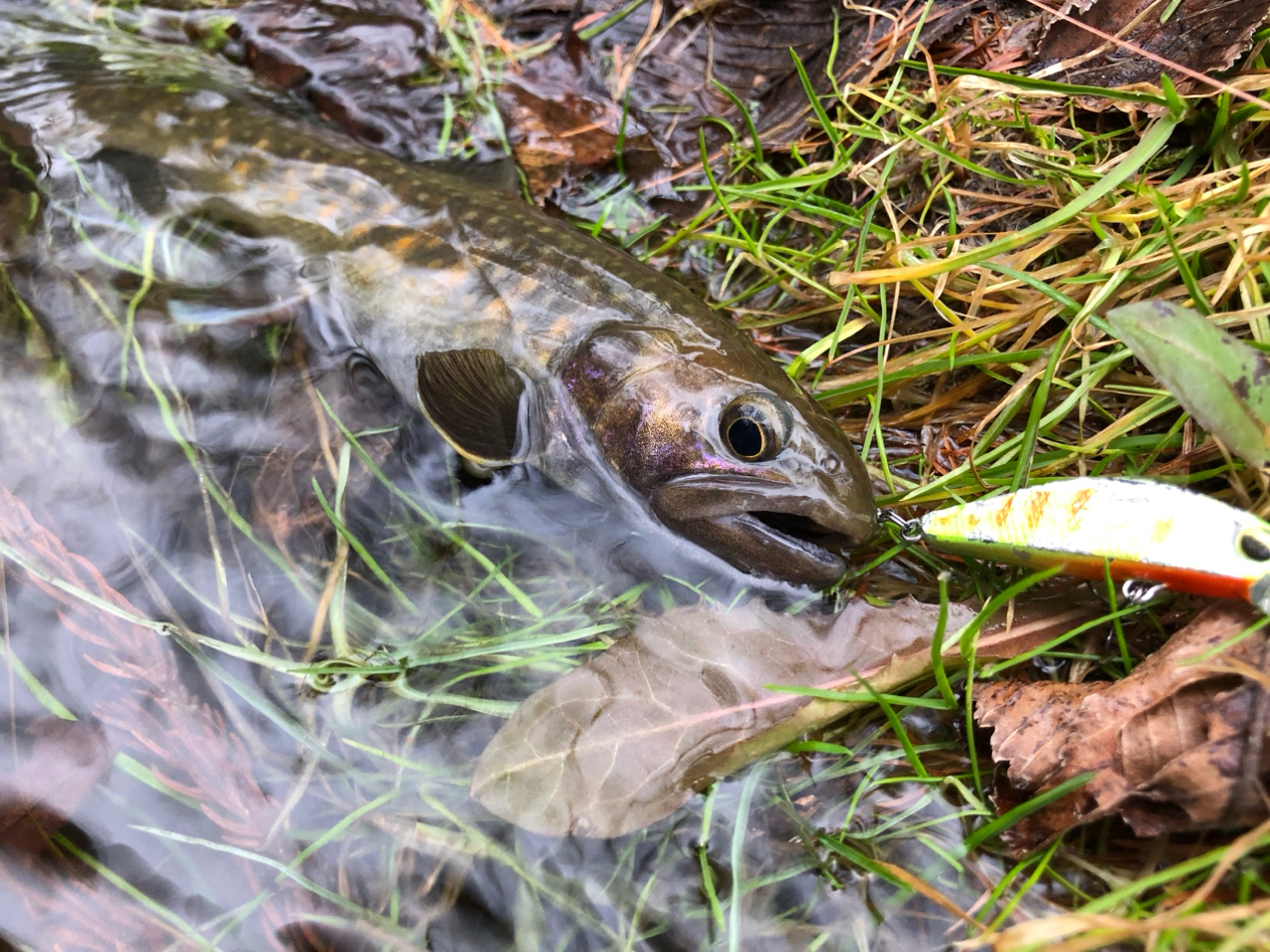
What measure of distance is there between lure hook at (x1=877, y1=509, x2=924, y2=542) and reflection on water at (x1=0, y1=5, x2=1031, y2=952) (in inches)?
21.3

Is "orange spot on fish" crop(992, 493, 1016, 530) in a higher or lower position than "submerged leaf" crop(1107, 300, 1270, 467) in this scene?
lower

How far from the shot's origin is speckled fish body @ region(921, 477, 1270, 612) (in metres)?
2.00

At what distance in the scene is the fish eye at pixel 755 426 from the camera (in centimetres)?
252

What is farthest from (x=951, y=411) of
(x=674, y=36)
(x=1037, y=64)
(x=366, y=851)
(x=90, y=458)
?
(x=90, y=458)

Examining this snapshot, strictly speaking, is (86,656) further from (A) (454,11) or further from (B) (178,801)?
(A) (454,11)

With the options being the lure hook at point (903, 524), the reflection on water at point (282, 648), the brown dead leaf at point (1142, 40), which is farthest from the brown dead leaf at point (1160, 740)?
the brown dead leaf at point (1142, 40)

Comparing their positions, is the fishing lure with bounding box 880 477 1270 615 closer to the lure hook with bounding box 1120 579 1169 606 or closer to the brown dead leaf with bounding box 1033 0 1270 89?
the lure hook with bounding box 1120 579 1169 606

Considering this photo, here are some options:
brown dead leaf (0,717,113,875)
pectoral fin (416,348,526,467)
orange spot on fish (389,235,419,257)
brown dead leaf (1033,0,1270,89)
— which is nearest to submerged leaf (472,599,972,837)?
pectoral fin (416,348,526,467)

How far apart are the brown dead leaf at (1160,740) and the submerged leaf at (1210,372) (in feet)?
1.47

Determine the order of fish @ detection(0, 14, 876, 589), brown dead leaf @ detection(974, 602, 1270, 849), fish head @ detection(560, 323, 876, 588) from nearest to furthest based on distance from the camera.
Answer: brown dead leaf @ detection(974, 602, 1270, 849)
fish head @ detection(560, 323, 876, 588)
fish @ detection(0, 14, 876, 589)

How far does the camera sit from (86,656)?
272 centimetres

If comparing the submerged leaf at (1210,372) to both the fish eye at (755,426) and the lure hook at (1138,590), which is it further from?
the fish eye at (755,426)

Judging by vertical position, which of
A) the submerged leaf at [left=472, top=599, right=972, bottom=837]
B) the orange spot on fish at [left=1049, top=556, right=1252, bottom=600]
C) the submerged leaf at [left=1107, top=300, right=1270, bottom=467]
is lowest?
the submerged leaf at [left=472, top=599, right=972, bottom=837]

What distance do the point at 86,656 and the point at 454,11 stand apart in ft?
10.2
